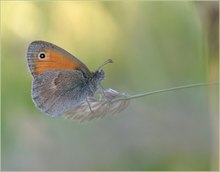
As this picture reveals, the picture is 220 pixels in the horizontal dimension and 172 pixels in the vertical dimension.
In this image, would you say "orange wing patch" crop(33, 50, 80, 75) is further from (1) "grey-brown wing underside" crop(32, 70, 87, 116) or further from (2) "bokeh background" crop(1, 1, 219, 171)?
(2) "bokeh background" crop(1, 1, 219, 171)

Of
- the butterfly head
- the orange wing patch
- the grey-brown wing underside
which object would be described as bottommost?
the grey-brown wing underside

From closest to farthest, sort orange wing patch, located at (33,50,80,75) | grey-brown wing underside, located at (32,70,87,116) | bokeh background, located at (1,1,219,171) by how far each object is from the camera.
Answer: grey-brown wing underside, located at (32,70,87,116) → orange wing patch, located at (33,50,80,75) → bokeh background, located at (1,1,219,171)

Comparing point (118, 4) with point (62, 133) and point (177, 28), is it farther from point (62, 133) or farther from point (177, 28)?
point (62, 133)

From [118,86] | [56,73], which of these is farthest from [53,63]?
[118,86]

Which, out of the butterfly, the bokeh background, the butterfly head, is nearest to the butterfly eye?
the butterfly

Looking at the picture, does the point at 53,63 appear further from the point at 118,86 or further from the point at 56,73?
the point at 118,86

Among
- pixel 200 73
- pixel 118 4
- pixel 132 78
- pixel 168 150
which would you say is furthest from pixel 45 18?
pixel 168 150
